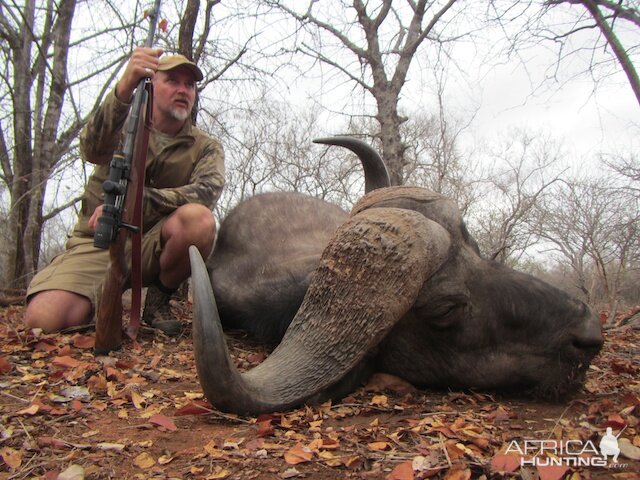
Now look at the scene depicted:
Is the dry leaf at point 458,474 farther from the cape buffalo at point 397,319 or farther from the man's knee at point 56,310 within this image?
the man's knee at point 56,310

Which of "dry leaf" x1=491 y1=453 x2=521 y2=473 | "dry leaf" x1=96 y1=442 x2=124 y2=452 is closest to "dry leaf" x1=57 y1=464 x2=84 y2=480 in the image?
"dry leaf" x1=96 y1=442 x2=124 y2=452

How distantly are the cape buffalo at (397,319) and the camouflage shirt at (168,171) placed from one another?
3.99 ft

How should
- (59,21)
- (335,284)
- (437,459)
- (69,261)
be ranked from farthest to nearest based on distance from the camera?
(59,21), (69,261), (335,284), (437,459)

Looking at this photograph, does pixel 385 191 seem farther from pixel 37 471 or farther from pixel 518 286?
pixel 37 471

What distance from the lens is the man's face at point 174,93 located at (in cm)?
459

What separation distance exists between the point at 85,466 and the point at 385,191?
6.97 ft

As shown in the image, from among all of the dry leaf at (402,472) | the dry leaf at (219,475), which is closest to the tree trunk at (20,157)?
the dry leaf at (219,475)

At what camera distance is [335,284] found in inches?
102

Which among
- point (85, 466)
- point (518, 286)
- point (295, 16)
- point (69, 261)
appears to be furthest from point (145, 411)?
point (295, 16)

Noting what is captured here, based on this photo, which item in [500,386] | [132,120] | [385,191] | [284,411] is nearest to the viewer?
[284,411]

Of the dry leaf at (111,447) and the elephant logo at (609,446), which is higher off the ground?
the elephant logo at (609,446)

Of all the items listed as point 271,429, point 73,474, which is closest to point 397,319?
point 271,429

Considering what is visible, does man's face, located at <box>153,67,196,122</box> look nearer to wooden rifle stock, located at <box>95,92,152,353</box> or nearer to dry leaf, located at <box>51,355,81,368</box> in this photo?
wooden rifle stock, located at <box>95,92,152,353</box>

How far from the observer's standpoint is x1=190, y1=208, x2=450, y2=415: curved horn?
2.42 metres
